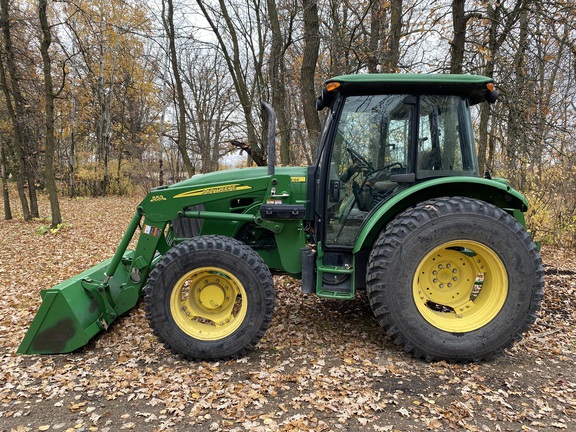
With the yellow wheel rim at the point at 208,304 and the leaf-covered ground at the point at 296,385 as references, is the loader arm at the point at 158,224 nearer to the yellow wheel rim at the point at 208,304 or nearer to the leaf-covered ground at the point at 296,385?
the leaf-covered ground at the point at 296,385

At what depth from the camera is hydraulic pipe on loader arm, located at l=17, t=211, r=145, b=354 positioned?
10.9ft

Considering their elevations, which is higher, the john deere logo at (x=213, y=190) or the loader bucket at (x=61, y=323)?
the john deere logo at (x=213, y=190)

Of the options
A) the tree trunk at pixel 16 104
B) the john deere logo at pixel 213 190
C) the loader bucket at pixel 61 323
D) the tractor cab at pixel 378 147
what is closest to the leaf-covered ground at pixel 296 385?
the loader bucket at pixel 61 323

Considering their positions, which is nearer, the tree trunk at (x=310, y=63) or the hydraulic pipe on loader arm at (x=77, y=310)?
the hydraulic pipe on loader arm at (x=77, y=310)

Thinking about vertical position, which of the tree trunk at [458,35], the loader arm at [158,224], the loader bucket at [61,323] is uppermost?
the tree trunk at [458,35]

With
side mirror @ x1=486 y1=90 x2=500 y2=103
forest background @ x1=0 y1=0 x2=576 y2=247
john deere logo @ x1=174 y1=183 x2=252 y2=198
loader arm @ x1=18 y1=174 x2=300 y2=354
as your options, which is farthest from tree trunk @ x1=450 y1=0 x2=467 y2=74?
john deere logo @ x1=174 y1=183 x2=252 y2=198

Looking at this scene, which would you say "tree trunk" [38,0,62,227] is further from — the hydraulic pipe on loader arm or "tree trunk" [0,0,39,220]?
the hydraulic pipe on loader arm

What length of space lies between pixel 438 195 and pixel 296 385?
196 cm

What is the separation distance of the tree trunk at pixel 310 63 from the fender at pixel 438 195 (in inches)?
198

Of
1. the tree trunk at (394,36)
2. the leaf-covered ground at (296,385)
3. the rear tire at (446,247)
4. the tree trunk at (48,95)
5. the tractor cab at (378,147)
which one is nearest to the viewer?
the leaf-covered ground at (296,385)

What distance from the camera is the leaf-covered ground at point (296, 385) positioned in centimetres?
252

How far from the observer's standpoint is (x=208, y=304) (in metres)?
3.42

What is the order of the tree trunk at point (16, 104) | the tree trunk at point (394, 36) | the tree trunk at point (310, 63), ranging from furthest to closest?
1. the tree trunk at point (16, 104)
2. the tree trunk at point (310, 63)
3. the tree trunk at point (394, 36)

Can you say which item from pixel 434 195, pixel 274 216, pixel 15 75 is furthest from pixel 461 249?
pixel 15 75
